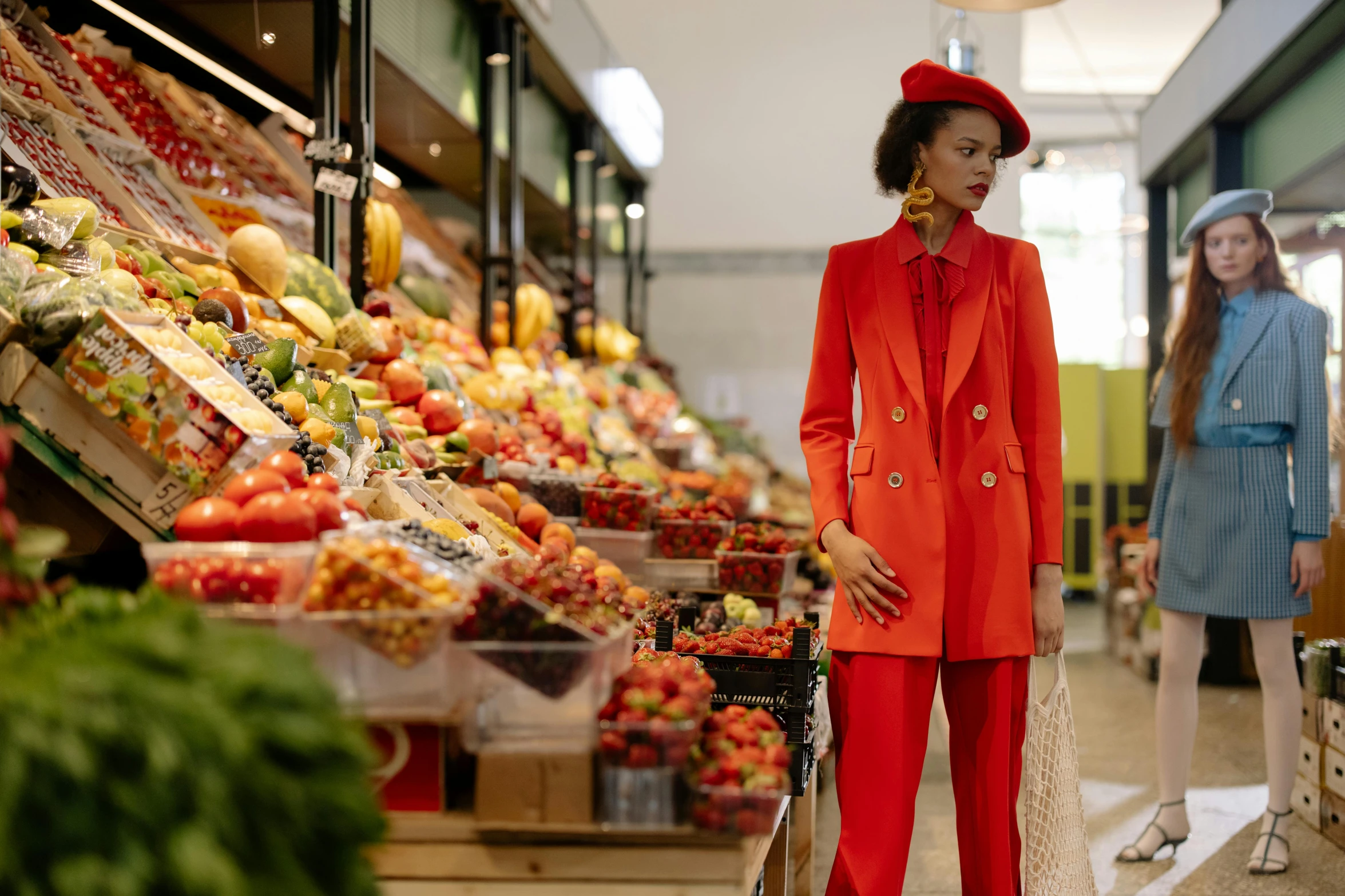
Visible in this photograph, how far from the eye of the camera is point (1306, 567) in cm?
308

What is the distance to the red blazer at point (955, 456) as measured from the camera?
1.98 metres

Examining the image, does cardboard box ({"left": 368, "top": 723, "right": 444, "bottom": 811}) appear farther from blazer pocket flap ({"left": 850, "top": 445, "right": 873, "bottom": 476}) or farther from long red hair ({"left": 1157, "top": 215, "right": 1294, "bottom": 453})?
long red hair ({"left": 1157, "top": 215, "right": 1294, "bottom": 453})

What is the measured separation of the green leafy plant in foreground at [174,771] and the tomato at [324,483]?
2.10 ft

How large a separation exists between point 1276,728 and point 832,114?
8.25m

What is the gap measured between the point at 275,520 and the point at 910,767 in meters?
1.22

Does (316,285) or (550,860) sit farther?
(316,285)

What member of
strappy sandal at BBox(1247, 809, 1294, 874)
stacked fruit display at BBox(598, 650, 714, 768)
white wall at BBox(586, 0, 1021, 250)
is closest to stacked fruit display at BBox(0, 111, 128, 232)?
stacked fruit display at BBox(598, 650, 714, 768)

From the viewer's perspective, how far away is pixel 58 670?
107 cm

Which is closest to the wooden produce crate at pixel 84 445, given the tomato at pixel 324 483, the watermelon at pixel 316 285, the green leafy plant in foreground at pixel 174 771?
the tomato at pixel 324 483

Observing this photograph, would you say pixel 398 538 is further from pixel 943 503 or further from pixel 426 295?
pixel 426 295

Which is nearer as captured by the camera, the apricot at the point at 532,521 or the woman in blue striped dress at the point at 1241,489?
the woman in blue striped dress at the point at 1241,489


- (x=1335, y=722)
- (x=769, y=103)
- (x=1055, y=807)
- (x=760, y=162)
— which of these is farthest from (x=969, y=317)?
(x=769, y=103)

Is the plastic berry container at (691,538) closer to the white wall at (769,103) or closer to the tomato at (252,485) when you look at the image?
the tomato at (252,485)

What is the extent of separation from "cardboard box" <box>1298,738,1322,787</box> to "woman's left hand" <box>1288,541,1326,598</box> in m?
0.60
